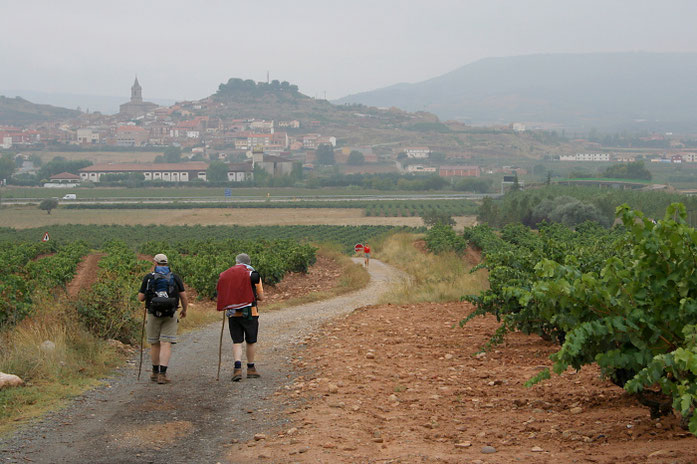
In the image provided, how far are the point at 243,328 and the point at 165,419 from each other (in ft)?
7.63

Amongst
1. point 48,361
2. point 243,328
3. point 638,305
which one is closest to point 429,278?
point 243,328

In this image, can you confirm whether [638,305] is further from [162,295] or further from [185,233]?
[185,233]

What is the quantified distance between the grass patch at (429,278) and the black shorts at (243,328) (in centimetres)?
648

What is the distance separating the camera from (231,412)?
8320mm

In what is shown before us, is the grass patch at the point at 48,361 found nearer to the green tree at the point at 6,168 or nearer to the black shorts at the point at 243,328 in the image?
the black shorts at the point at 243,328

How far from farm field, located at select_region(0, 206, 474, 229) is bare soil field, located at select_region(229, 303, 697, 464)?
205 feet

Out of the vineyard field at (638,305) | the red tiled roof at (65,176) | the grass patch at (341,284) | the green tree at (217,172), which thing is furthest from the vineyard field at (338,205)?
the vineyard field at (638,305)

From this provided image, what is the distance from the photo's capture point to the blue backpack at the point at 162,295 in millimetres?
9891

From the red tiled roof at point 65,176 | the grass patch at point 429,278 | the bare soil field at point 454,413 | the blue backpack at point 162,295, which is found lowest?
the red tiled roof at point 65,176

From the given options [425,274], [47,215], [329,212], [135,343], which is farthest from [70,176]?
[135,343]

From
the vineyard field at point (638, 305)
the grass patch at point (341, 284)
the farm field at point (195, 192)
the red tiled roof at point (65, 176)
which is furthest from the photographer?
the red tiled roof at point (65, 176)

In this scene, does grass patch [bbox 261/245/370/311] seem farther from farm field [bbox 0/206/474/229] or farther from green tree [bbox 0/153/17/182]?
green tree [bbox 0/153/17/182]

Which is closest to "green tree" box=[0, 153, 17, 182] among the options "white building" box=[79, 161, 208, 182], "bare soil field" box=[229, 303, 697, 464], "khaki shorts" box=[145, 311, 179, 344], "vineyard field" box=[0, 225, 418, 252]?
"white building" box=[79, 161, 208, 182]

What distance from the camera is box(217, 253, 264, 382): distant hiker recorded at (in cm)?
996
